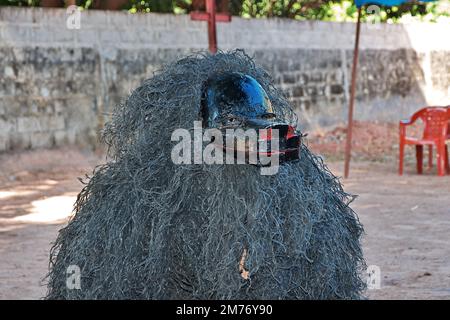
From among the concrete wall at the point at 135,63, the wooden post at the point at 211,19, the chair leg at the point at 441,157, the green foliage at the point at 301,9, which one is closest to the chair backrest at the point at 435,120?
the chair leg at the point at 441,157

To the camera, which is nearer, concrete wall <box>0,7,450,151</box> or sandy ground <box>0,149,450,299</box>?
sandy ground <box>0,149,450,299</box>

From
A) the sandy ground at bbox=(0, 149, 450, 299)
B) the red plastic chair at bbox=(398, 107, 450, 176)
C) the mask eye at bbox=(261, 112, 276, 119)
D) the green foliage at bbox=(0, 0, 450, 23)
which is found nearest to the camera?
the mask eye at bbox=(261, 112, 276, 119)

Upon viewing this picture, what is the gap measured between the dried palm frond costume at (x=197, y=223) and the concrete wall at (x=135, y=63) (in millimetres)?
7805

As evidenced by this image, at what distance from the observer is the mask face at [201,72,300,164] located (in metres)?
3.38

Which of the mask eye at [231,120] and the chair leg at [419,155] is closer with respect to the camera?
the mask eye at [231,120]

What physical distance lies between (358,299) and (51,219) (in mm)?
5358

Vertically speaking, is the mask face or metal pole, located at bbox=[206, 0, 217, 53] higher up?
metal pole, located at bbox=[206, 0, 217, 53]

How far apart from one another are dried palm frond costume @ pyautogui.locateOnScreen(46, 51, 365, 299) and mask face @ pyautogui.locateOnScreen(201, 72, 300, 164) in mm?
72

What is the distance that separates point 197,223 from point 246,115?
45 centimetres

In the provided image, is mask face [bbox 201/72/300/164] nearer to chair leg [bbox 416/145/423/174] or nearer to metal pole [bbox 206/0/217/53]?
metal pole [bbox 206/0/217/53]

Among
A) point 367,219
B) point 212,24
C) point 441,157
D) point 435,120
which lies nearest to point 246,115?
point 212,24

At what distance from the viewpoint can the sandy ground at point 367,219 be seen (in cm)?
602

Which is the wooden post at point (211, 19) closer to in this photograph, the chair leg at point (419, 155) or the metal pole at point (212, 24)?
the metal pole at point (212, 24)

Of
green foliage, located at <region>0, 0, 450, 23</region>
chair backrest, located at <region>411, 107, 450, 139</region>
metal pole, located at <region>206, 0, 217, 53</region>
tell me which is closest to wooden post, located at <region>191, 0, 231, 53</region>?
metal pole, located at <region>206, 0, 217, 53</region>
